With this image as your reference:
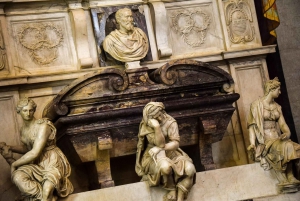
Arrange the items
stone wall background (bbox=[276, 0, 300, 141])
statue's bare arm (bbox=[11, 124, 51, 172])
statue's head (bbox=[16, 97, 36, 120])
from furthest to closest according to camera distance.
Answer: stone wall background (bbox=[276, 0, 300, 141]), statue's head (bbox=[16, 97, 36, 120]), statue's bare arm (bbox=[11, 124, 51, 172])

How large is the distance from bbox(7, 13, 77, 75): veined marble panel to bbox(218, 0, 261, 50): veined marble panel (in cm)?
219

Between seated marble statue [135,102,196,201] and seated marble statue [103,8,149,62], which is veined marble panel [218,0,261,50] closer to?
seated marble statue [103,8,149,62]

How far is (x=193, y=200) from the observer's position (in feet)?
25.3

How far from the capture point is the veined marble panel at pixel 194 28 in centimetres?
977

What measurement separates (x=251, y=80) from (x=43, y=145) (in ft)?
11.6

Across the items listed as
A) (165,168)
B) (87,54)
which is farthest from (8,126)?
(165,168)

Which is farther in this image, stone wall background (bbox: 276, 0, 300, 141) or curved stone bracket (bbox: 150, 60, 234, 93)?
stone wall background (bbox: 276, 0, 300, 141)

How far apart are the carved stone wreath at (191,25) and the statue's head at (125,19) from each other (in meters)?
1.00

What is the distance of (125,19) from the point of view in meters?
8.94

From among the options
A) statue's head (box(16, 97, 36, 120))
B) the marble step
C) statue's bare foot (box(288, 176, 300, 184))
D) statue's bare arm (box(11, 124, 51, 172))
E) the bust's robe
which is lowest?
the marble step

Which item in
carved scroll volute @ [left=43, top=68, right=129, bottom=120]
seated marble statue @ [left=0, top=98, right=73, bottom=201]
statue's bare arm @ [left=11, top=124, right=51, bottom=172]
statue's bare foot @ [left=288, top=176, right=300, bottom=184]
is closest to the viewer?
seated marble statue @ [left=0, top=98, right=73, bottom=201]

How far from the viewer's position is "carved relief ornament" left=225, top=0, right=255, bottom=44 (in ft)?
32.7

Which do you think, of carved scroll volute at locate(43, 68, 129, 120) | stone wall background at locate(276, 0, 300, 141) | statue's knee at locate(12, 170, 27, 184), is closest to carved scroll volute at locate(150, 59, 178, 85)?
carved scroll volute at locate(43, 68, 129, 120)

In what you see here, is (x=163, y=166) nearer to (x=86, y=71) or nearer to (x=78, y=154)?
→ (x=78, y=154)
